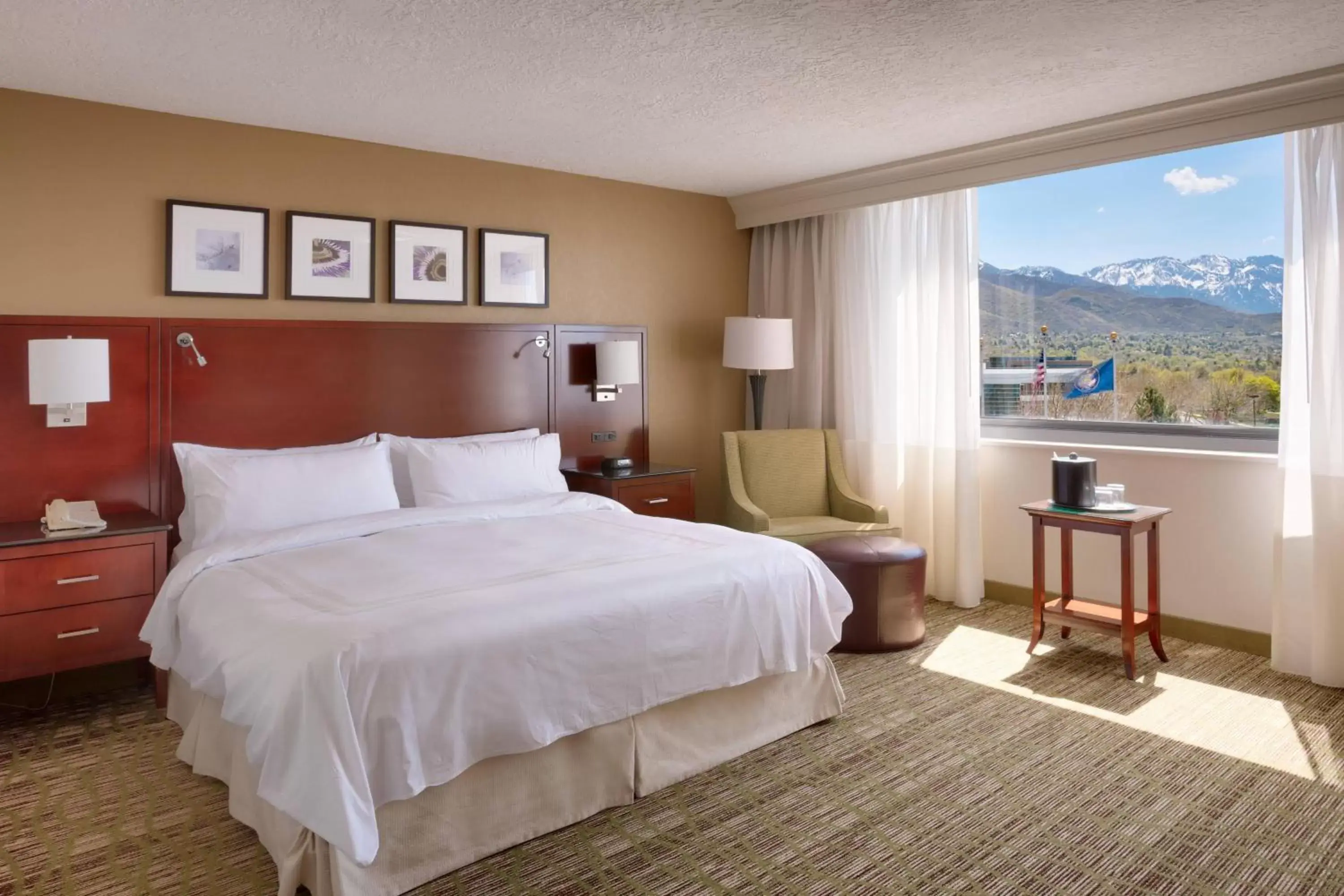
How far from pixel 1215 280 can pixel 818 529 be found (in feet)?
7.74

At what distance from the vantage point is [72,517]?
3582 millimetres

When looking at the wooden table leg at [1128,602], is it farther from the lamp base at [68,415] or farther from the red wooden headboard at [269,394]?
the lamp base at [68,415]

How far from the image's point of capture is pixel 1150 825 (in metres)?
2.72

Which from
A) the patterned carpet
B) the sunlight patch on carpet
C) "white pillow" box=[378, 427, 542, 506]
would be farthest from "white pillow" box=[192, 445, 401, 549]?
the sunlight patch on carpet

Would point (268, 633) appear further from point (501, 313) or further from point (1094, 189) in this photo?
point (1094, 189)

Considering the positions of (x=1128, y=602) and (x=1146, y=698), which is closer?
(x=1146, y=698)

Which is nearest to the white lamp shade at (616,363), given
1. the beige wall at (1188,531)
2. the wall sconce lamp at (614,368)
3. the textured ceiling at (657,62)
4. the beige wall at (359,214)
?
the wall sconce lamp at (614,368)

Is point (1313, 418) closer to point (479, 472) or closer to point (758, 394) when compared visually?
point (758, 394)

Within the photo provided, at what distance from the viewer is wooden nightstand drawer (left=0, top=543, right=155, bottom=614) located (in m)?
3.29

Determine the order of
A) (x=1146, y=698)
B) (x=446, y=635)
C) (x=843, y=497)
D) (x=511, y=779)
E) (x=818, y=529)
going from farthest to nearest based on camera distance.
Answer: (x=843, y=497) → (x=818, y=529) → (x=1146, y=698) → (x=511, y=779) → (x=446, y=635)

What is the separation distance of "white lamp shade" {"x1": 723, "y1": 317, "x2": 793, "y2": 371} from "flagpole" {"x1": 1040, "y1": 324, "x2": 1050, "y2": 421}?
1.46 metres

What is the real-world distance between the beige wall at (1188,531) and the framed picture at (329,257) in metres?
3.67

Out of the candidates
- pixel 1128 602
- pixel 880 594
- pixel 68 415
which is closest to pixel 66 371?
pixel 68 415

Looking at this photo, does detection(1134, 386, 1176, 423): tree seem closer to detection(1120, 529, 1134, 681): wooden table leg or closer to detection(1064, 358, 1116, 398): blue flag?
detection(1064, 358, 1116, 398): blue flag
